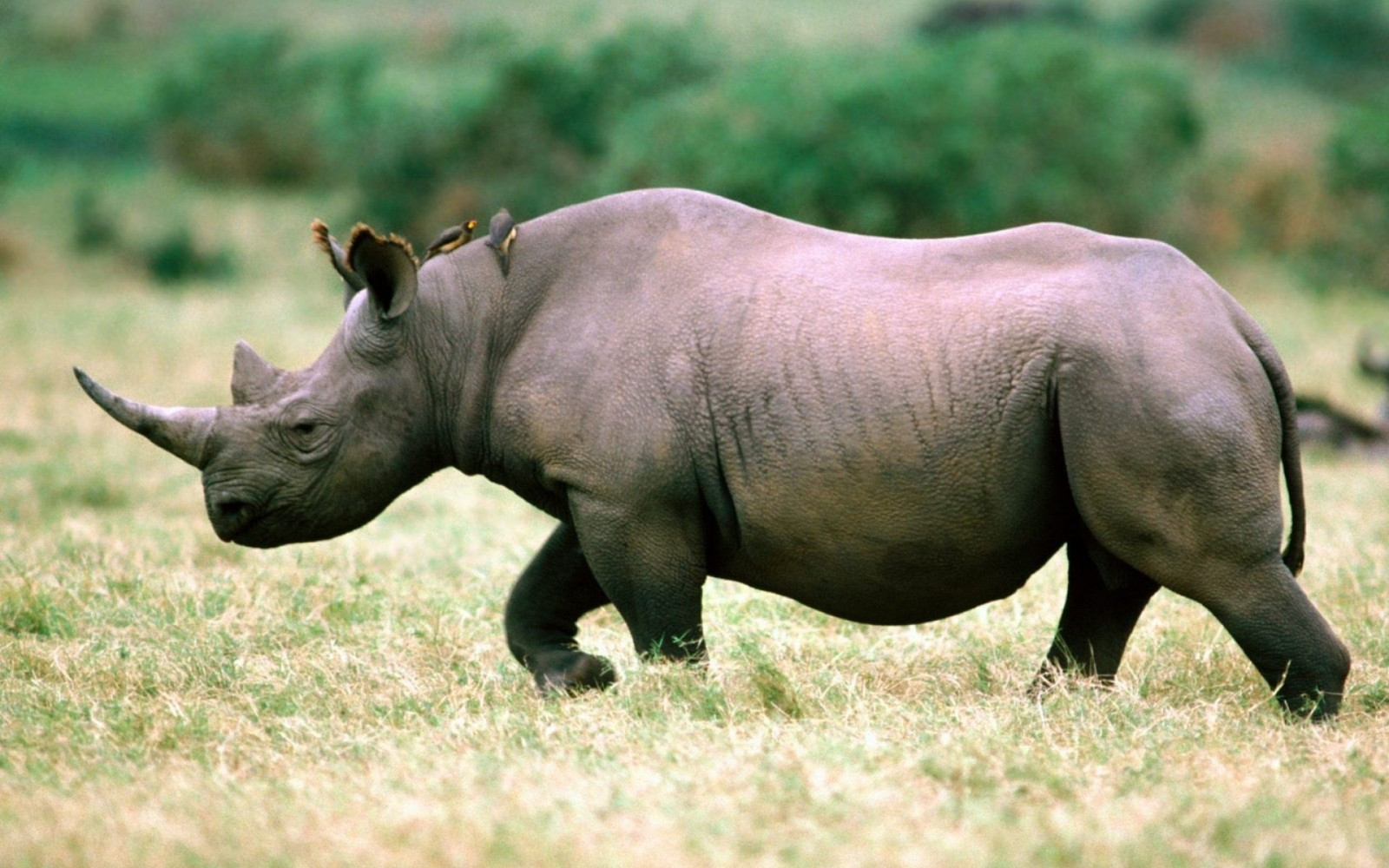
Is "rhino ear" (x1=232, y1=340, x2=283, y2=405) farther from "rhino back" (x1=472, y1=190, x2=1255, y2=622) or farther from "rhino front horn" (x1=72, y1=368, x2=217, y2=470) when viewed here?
"rhino back" (x1=472, y1=190, x2=1255, y2=622)

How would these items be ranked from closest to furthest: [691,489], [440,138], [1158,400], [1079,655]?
[1158,400]
[691,489]
[1079,655]
[440,138]

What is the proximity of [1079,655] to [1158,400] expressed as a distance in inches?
46.0

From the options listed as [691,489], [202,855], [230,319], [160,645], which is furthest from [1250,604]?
[230,319]

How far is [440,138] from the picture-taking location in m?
20.6

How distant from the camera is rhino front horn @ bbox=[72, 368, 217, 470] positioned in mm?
5566

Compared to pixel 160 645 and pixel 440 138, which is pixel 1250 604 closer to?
pixel 160 645

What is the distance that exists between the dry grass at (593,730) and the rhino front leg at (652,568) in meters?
0.18

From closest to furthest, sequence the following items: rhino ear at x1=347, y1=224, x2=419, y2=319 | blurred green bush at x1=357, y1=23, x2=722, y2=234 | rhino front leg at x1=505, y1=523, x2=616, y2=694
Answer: rhino ear at x1=347, y1=224, x2=419, y2=319, rhino front leg at x1=505, y1=523, x2=616, y2=694, blurred green bush at x1=357, y1=23, x2=722, y2=234

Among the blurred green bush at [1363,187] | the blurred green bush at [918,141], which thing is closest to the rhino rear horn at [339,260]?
the blurred green bush at [918,141]

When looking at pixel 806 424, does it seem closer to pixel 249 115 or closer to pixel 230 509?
pixel 230 509

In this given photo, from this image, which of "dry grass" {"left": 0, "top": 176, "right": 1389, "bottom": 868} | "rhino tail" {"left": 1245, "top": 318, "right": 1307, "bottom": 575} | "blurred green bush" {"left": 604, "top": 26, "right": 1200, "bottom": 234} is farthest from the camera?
"blurred green bush" {"left": 604, "top": 26, "right": 1200, "bottom": 234}

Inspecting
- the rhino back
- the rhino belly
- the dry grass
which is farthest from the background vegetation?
the rhino back

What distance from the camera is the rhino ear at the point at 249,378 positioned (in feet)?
18.7

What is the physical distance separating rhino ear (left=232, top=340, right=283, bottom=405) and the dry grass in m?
0.90
